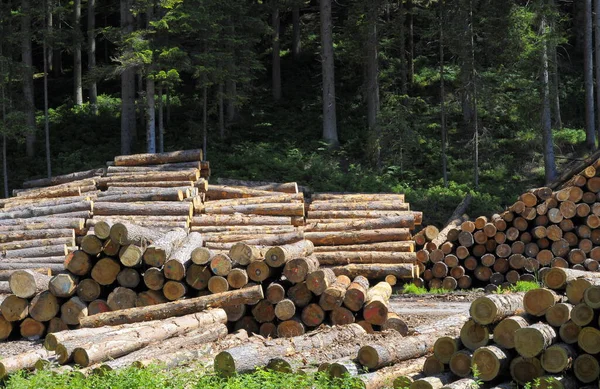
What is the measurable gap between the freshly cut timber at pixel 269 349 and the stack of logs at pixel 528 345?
177cm

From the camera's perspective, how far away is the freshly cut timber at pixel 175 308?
1317 cm

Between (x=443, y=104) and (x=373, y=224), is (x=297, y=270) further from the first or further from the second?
(x=443, y=104)

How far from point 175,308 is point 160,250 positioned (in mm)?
1038

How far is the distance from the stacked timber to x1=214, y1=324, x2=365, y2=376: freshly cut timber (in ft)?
20.6

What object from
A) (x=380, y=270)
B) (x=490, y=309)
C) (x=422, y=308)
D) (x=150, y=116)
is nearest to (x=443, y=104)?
(x=150, y=116)

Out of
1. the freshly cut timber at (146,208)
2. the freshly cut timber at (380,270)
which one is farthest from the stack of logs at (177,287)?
the freshly cut timber at (146,208)

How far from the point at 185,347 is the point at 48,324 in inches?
129

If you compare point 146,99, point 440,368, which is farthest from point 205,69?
point 440,368

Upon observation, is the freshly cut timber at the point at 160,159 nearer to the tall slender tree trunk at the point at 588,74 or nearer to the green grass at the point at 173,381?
the green grass at the point at 173,381

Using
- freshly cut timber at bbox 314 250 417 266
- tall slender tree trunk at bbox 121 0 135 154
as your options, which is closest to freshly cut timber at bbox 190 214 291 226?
freshly cut timber at bbox 314 250 417 266

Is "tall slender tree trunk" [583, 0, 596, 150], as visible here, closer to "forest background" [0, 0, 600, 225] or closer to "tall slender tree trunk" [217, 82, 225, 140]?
"forest background" [0, 0, 600, 225]

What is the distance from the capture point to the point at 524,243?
19.3 metres

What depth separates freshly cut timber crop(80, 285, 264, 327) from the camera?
43.2ft

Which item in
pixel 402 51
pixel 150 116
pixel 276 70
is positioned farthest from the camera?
pixel 276 70
